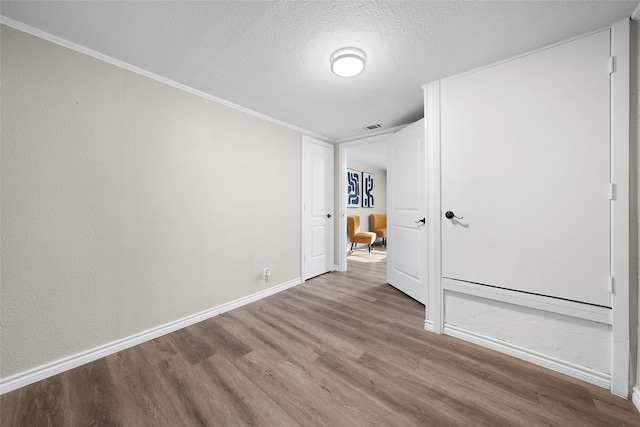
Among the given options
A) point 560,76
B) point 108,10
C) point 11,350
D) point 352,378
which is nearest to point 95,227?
point 11,350

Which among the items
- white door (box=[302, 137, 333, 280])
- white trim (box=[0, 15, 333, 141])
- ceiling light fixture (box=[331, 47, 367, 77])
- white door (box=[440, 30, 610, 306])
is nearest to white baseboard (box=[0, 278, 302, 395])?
Answer: white door (box=[302, 137, 333, 280])

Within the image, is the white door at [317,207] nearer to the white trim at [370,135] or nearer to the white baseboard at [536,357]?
the white trim at [370,135]

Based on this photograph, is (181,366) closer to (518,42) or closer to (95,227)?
(95,227)

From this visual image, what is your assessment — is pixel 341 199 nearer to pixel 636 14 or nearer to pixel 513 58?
pixel 513 58

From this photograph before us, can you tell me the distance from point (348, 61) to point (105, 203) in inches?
81.8

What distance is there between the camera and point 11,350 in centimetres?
138

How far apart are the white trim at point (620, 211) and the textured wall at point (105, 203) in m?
Answer: 2.89

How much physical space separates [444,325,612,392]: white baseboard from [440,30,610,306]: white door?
44cm

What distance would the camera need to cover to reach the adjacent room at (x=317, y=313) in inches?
51.5

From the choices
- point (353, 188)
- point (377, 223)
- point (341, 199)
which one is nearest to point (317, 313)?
point (341, 199)

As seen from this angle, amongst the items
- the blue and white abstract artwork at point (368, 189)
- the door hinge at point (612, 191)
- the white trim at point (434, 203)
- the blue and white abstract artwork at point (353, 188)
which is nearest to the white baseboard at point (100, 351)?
the white trim at point (434, 203)

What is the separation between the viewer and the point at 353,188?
610 centimetres

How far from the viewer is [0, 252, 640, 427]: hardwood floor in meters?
1.19

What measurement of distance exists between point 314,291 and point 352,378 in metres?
1.56
